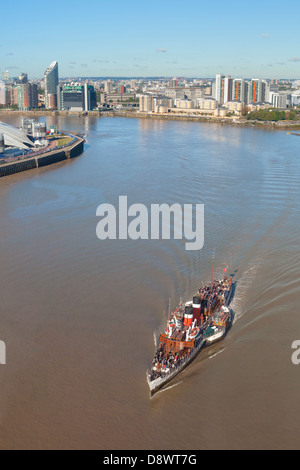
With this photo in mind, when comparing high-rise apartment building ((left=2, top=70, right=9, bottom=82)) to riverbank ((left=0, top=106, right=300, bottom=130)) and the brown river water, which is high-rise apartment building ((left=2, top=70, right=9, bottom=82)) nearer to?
riverbank ((left=0, top=106, right=300, bottom=130))

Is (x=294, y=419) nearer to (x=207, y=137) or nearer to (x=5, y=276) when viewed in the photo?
(x=5, y=276)

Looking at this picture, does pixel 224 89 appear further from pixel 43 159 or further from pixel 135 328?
pixel 135 328

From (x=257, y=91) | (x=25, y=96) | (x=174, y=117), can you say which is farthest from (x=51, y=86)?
(x=257, y=91)

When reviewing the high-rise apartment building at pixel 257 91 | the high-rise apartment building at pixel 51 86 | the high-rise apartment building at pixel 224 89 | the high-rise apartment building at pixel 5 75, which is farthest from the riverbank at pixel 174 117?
the high-rise apartment building at pixel 5 75

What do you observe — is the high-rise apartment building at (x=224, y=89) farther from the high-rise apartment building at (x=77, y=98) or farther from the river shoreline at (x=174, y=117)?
the high-rise apartment building at (x=77, y=98)

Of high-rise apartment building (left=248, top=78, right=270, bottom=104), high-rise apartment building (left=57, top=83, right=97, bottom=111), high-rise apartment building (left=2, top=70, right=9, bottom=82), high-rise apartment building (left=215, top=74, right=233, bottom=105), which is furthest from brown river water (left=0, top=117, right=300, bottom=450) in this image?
high-rise apartment building (left=2, top=70, right=9, bottom=82)

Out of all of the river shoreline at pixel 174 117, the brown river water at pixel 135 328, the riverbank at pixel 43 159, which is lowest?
the brown river water at pixel 135 328

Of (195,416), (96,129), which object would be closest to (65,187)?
(195,416)
